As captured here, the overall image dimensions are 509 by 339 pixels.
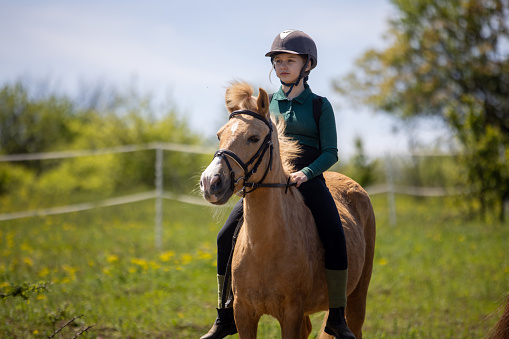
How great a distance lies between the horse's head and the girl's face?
434 mm

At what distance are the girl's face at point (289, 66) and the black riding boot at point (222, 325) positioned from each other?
5.88 feet

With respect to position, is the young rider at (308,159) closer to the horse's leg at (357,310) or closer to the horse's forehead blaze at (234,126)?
the horse's forehead blaze at (234,126)

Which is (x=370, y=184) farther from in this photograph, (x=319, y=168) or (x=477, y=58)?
(x=319, y=168)

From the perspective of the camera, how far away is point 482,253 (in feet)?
31.2

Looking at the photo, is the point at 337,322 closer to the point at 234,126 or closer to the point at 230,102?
the point at 234,126

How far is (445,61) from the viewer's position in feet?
74.3

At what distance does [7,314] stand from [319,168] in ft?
12.3

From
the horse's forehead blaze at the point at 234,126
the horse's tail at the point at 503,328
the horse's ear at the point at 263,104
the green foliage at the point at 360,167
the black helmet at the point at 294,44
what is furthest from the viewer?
the green foliage at the point at 360,167

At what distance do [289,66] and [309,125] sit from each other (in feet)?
1.50

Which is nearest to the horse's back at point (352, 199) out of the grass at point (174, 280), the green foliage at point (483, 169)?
the grass at point (174, 280)

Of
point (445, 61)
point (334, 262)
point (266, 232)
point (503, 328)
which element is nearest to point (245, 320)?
point (266, 232)

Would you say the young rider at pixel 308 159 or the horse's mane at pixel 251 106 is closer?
the horse's mane at pixel 251 106

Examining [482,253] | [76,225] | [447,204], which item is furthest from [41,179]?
[482,253]

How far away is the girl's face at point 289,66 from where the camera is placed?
131 inches
